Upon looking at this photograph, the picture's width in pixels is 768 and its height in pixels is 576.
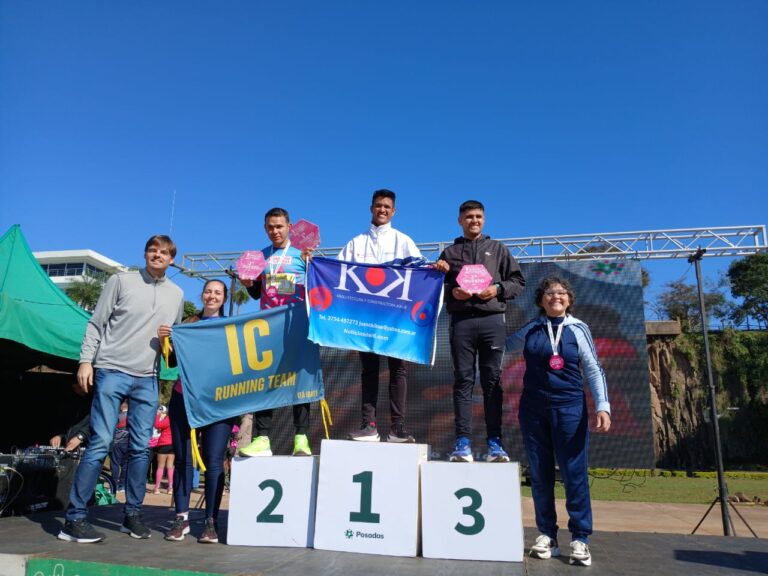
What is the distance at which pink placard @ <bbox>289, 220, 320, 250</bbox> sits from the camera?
131 inches

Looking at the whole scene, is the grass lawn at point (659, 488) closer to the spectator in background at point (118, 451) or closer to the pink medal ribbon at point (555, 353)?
the spectator in background at point (118, 451)

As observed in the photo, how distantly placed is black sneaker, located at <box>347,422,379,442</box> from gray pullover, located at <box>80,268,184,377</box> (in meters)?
1.23

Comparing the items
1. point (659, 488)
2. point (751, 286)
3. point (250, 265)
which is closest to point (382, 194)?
point (250, 265)

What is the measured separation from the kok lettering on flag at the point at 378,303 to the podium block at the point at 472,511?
2.73 ft

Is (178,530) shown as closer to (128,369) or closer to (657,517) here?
(128,369)

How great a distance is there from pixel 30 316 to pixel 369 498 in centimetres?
454

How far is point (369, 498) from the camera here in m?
2.64

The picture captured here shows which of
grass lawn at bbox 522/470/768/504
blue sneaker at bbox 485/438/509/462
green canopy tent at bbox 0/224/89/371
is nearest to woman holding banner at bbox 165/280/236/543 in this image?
blue sneaker at bbox 485/438/509/462

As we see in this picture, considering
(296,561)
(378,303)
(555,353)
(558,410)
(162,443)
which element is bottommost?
(296,561)

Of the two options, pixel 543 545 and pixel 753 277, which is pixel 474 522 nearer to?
pixel 543 545

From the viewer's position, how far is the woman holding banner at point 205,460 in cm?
279

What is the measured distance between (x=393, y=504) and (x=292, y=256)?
1.69m

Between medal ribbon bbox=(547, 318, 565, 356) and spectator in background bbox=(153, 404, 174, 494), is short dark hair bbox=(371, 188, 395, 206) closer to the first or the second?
medal ribbon bbox=(547, 318, 565, 356)

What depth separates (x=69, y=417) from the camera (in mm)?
7586
